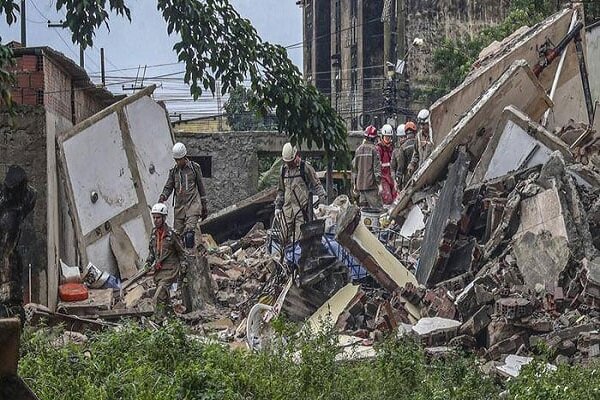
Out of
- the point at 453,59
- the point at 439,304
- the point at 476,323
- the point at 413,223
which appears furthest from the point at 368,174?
the point at 453,59

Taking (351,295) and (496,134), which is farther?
(496,134)

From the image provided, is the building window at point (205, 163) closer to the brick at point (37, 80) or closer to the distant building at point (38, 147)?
the distant building at point (38, 147)

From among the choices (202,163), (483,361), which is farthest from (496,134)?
(202,163)

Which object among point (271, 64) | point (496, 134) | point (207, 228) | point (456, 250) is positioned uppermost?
point (271, 64)

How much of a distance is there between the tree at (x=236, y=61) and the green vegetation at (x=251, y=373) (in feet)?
Result: 9.07

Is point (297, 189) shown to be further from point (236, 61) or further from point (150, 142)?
point (150, 142)

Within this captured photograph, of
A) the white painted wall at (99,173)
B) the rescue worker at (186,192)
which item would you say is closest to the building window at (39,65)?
the white painted wall at (99,173)

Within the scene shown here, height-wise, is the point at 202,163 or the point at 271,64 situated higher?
the point at 271,64

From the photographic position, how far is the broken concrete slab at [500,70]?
16141 mm

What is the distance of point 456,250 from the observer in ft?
37.7

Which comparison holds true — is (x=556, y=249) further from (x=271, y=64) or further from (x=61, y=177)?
(x=61, y=177)

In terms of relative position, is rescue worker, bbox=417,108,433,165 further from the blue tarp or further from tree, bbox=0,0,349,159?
tree, bbox=0,0,349,159

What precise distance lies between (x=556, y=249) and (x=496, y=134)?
3086 millimetres

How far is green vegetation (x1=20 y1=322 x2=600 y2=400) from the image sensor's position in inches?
241
